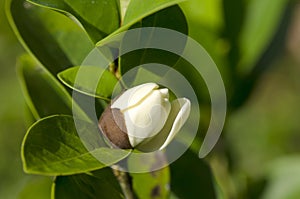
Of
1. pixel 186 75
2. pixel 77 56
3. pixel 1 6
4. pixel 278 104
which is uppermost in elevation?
pixel 77 56

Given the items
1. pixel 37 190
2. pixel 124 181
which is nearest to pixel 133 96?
pixel 124 181

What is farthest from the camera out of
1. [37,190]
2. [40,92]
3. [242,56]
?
[242,56]

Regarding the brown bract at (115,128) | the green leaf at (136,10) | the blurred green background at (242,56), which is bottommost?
the blurred green background at (242,56)

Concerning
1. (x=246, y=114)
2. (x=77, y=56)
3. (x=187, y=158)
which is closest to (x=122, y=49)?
(x=77, y=56)

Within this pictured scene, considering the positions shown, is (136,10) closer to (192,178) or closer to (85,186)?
(85,186)

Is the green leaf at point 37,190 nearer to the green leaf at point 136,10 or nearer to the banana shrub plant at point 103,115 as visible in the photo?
the banana shrub plant at point 103,115

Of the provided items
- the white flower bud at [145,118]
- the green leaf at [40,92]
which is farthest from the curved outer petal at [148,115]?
the green leaf at [40,92]

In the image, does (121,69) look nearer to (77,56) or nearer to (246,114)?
(77,56)
